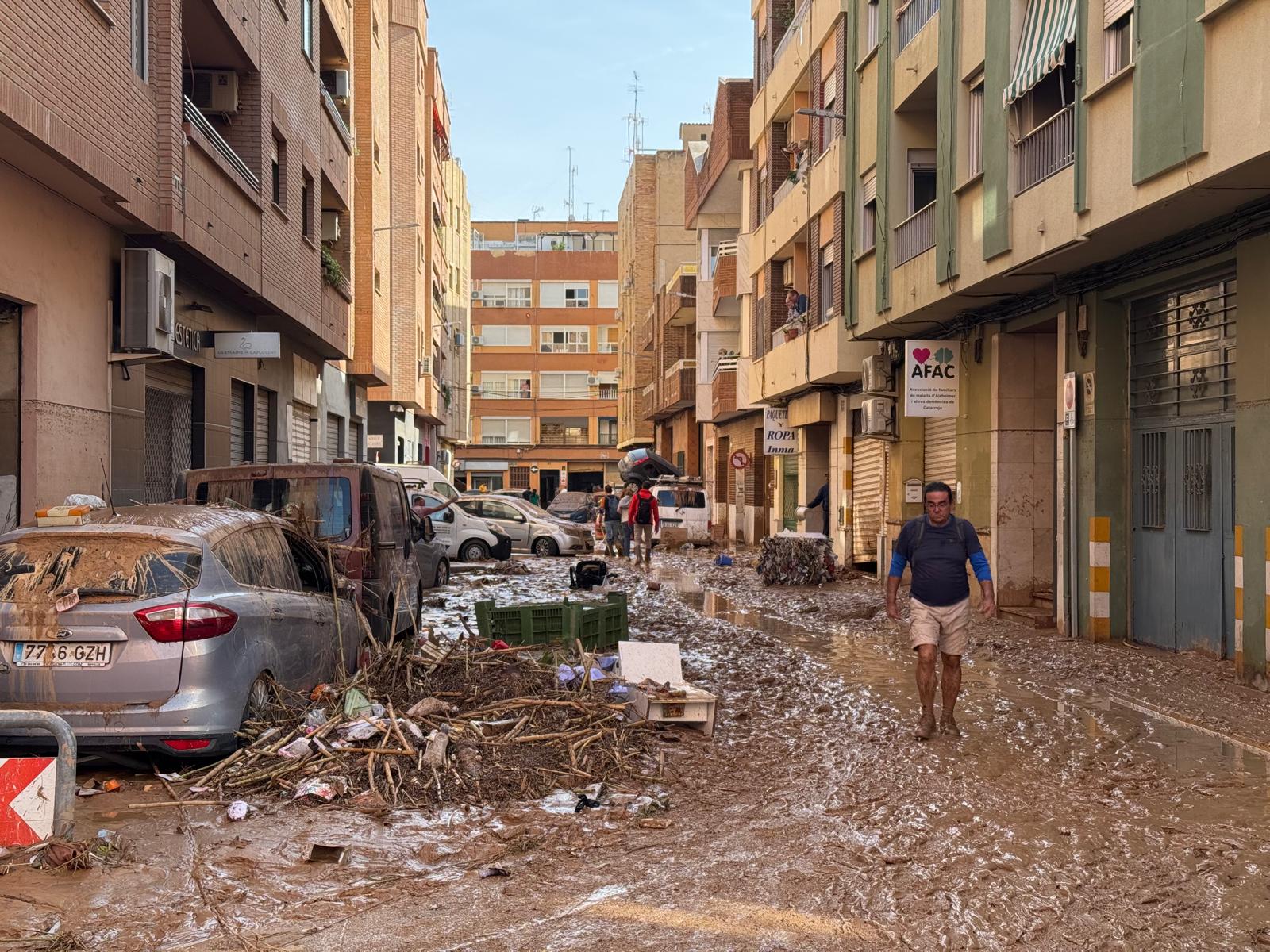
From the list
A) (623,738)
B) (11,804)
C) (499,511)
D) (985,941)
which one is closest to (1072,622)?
(623,738)

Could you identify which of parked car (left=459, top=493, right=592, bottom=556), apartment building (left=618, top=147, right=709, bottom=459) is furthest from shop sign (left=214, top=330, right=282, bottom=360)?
apartment building (left=618, top=147, right=709, bottom=459)

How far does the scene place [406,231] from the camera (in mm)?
38562

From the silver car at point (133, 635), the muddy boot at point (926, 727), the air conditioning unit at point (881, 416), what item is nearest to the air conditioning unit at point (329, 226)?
the air conditioning unit at point (881, 416)

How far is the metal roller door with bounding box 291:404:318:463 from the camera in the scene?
24.3 m

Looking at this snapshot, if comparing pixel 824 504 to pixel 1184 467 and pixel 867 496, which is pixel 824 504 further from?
pixel 1184 467

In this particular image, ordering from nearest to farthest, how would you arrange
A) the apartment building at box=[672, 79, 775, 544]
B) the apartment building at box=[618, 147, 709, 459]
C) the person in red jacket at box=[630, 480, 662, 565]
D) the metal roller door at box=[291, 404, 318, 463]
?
the metal roller door at box=[291, 404, 318, 463]
the person in red jacket at box=[630, 480, 662, 565]
the apartment building at box=[672, 79, 775, 544]
the apartment building at box=[618, 147, 709, 459]

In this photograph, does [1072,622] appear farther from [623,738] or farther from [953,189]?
[623,738]

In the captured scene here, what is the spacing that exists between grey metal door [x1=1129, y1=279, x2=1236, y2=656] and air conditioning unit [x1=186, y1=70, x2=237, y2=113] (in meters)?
12.1

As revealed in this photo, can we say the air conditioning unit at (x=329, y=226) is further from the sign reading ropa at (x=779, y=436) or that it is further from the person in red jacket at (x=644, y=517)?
the sign reading ropa at (x=779, y=436)

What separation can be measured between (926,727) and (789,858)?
3.12 metres

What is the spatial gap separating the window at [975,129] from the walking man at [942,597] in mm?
8158

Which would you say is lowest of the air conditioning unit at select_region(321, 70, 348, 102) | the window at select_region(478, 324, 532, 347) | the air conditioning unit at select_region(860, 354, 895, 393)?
the air conditioning unit at select_region(860, 354, 895, 393)

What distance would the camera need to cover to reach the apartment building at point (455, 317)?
188 feet

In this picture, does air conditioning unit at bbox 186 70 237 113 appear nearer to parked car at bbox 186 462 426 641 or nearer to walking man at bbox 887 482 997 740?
parked car at bbox 186 462 426 641
